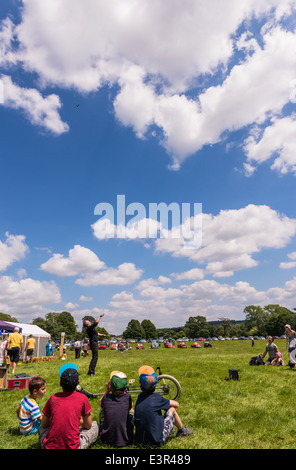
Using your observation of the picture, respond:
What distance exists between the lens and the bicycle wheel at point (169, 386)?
7.80 m

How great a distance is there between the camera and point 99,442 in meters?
5.07

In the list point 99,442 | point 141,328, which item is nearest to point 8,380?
point 99,442

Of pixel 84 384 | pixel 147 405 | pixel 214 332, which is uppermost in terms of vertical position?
pixel 147 405

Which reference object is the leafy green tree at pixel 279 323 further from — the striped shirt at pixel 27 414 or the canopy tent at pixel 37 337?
the striped shirt at pixel 27 414

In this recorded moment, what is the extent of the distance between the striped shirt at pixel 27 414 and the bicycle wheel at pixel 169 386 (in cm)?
332

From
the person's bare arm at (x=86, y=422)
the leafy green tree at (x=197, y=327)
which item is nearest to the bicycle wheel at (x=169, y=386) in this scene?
the person's bare arm at (x=86, y=422)

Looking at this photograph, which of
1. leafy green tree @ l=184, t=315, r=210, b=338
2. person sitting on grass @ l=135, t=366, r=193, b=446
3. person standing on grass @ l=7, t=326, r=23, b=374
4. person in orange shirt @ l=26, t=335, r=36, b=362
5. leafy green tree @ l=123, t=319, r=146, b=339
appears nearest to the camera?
person sitting on grass @ l=135, t=366, r=193, b=446

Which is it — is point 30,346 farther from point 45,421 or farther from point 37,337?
point 45,421

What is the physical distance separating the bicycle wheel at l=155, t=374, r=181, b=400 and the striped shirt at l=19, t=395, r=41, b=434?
3.32 metres

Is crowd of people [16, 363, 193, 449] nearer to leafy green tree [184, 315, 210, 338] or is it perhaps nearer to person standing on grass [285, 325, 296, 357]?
person standing on grass [285, 325, 296, 357]

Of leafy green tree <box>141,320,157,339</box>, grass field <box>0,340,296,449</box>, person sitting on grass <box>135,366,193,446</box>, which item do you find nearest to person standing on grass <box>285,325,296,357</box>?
grass field <box>0,340,296,449</box>

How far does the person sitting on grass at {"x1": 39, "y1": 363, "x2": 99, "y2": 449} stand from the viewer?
4227 mm
